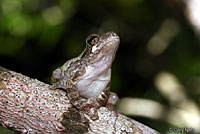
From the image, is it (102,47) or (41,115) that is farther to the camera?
(102,47)

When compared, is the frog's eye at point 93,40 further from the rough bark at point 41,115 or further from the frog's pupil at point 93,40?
the rough bark at point 41,115

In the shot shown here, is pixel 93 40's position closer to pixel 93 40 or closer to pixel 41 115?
pixel 93 40

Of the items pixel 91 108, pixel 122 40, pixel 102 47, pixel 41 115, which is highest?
pixel 122 40

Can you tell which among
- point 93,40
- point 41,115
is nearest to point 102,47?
point 93,40

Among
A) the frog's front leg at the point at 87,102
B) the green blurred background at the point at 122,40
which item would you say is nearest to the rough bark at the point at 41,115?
the frog's front leg at the point at 87,102

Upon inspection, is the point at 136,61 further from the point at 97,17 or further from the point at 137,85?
the point at 97,17

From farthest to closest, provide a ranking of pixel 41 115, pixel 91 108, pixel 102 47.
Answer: pixel 102 47 → pixel 91 108 → pixel 41 115

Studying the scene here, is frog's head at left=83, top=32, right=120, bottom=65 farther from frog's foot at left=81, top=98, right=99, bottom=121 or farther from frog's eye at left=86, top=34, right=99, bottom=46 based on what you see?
frog's foot at left=81, top=98, right=99, bottom=121
